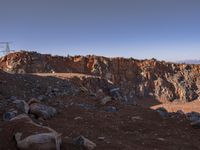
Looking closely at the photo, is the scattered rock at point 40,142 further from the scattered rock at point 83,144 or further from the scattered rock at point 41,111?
the scattered rock at point 41,111

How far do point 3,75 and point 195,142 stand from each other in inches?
462

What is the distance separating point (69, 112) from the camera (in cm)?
1662

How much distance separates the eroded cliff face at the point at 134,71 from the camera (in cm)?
5044

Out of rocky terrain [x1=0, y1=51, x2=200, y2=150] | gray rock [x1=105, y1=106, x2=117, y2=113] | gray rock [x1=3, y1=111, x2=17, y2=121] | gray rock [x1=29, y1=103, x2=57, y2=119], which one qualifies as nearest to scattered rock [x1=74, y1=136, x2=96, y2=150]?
rocky terrain [x1=0, y1=51, x2=200, y2=150]

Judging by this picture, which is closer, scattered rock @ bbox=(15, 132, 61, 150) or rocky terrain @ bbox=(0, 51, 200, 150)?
scattered rock @ bbox=(15, 132, 61, 150)

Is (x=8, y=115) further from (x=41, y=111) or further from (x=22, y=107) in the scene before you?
(x=41, y=111)

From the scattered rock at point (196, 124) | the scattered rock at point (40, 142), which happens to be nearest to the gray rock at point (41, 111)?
the scattered rock at point (40, 142)

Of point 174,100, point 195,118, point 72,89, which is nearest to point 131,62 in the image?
point 174,100

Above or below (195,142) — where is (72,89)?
above

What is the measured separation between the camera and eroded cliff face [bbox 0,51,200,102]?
50.4m

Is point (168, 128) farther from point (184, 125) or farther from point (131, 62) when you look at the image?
point (131, 62)

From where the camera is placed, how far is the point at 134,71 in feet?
187

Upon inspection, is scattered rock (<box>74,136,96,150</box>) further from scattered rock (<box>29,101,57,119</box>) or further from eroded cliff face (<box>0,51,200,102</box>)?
eroded cliff face (<box>0,51,200,102</box>)

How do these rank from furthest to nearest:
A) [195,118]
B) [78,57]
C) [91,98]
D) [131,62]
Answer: [131,62] < [78,57] < [91,98] < [195,118]
